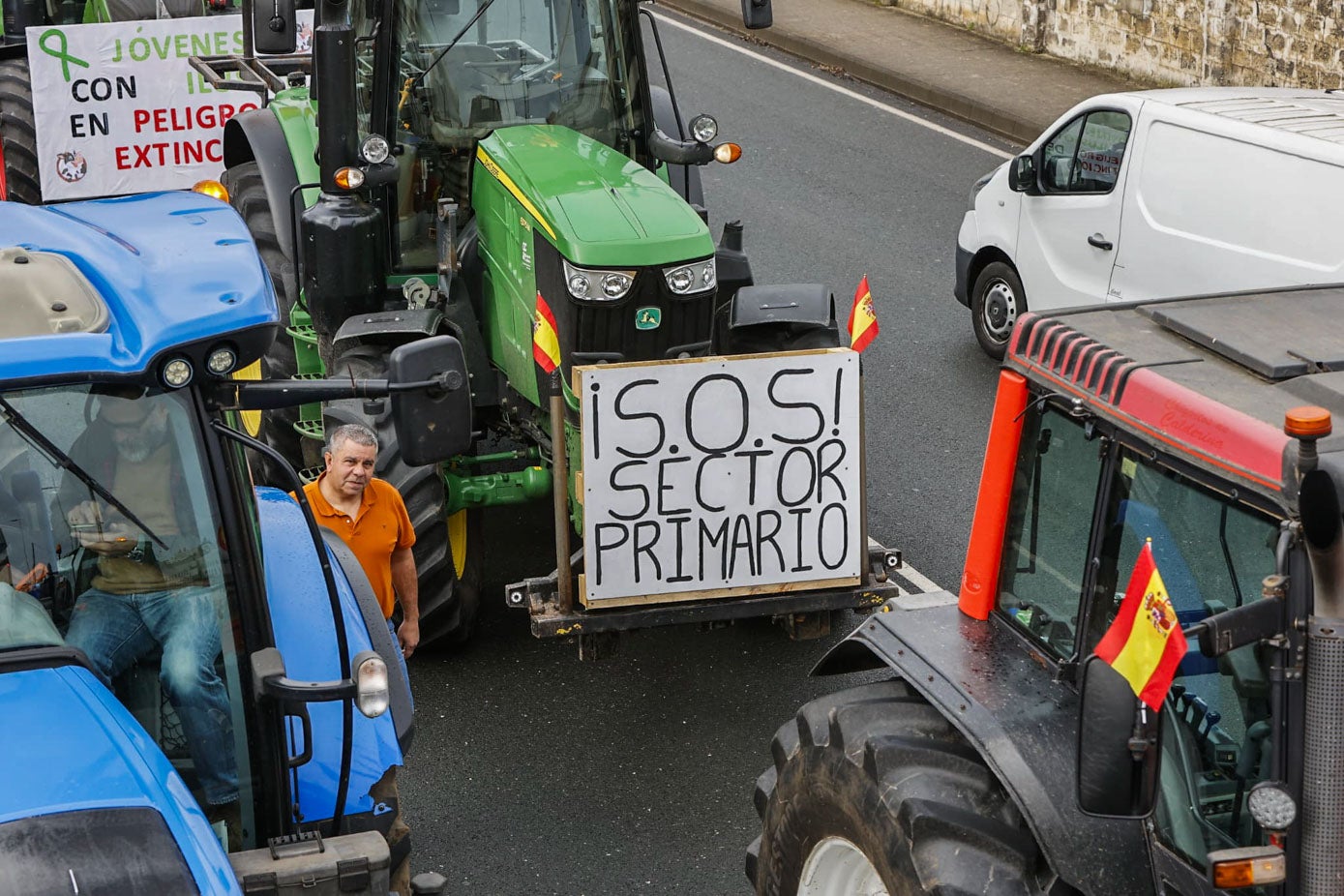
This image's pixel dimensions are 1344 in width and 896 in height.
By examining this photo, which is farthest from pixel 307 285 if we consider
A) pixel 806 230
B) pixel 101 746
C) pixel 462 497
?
pixel 806 230

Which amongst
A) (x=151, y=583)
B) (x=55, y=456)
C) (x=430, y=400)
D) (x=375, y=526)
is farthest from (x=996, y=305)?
(x=55, y=456)

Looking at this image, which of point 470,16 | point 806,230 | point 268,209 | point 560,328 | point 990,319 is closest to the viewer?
point 560,328

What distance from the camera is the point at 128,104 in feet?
38.7

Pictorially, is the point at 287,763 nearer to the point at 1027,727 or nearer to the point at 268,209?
the point at 1027,727

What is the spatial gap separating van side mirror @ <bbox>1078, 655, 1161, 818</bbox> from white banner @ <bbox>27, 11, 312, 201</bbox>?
31.0 ft

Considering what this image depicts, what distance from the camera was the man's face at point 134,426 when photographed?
4.02 m

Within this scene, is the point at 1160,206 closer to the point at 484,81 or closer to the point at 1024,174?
the point at 1024,174

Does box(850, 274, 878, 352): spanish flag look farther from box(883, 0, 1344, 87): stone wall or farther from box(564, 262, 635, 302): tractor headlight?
box(883, 0, 1344, 87): stone wall

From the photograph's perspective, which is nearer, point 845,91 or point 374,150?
point 374,150

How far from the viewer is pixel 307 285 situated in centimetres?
820

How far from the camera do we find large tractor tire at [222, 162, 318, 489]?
8.70 meters

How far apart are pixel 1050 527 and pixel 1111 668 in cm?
104

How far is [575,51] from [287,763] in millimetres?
4716

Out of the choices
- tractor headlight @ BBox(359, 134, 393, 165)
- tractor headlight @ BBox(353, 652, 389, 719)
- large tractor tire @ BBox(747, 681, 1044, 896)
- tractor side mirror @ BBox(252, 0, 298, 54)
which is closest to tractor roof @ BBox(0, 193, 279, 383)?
tractor headlight @ BBox(353, 652, 389, 719)
